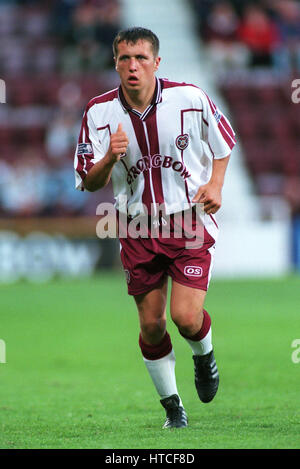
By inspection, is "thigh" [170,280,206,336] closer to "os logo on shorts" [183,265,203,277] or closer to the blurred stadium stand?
"os logo on shorts" [183,265,203,277]

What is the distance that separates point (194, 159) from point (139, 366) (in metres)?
3.20

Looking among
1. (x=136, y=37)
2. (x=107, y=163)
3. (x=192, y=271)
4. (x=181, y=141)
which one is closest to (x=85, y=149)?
(x=107, y=163)

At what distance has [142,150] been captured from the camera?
5.23 meters

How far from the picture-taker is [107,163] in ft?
16.1

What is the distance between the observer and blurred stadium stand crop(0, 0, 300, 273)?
19.4 metres

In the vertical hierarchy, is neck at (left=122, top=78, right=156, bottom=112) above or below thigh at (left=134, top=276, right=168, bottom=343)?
above

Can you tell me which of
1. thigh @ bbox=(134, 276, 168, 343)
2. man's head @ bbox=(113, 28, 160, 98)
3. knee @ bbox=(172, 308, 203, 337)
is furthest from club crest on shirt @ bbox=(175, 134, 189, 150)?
knee @ bbox=(172, 308, 203, 337)

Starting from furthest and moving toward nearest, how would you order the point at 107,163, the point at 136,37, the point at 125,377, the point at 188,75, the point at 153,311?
the point at 188,75 → the point at 125,377 → the point at 153,311 → the point at 136,37 → the point at 107,163

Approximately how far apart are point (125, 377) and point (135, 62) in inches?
124

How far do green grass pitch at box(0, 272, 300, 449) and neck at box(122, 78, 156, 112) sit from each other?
174 cm

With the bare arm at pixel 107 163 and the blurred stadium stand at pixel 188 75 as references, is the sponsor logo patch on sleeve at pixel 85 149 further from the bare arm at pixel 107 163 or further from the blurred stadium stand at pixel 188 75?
the blurred stadium stand at pixel 188 75

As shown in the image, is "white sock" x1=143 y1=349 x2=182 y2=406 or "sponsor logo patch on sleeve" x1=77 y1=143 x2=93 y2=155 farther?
"white sock" x1=143 y1=349 x2=182 y2=406

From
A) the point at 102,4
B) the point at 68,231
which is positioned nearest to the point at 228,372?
the point at 68,231

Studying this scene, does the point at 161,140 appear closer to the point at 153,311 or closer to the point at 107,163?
the point at 107,163
